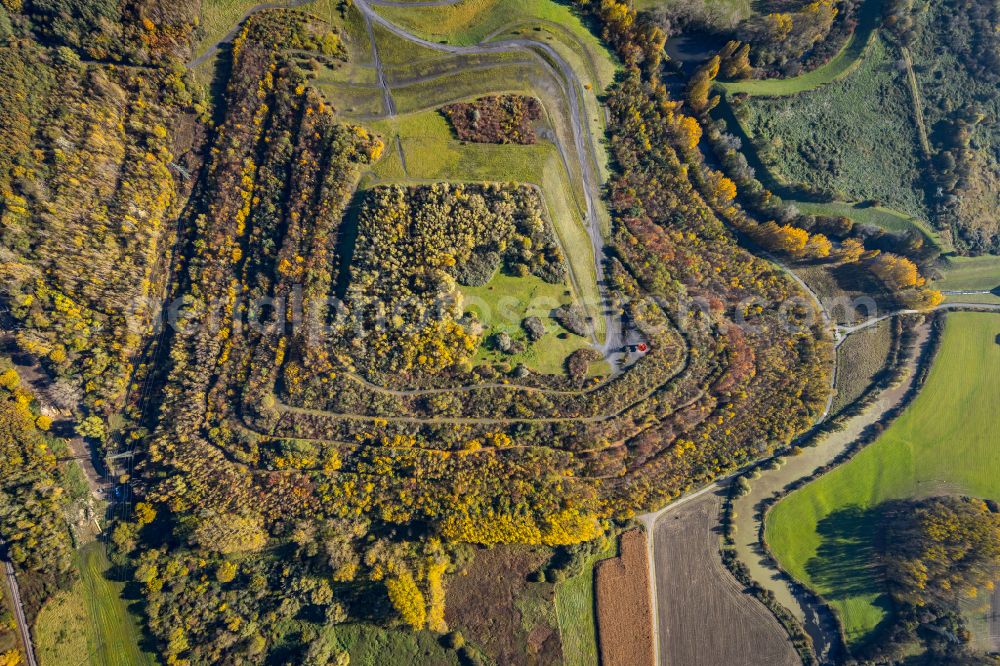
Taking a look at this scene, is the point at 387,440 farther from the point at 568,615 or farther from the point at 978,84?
the point at 978,84

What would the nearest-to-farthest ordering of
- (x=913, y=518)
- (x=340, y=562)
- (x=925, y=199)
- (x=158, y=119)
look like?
1. (x=340, y=562)
2. (x=158, y=119)
3. (x=913, y=518)
4. (x=925, y=199)

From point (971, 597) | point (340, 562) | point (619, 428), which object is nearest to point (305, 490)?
point (340, 562)

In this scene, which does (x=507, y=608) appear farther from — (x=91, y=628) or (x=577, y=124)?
(x=577, y=124)

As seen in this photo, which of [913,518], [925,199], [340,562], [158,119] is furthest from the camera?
[925,199]

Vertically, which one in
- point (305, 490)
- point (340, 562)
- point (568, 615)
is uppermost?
point (305, 490)

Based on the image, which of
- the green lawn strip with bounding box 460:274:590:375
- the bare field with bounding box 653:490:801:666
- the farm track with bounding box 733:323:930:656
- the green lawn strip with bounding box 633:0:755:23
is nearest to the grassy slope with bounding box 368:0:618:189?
the green lawn strip with bounding box 633:0:755:23

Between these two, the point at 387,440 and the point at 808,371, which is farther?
the point at 808,371

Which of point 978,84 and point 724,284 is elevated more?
point 978,84

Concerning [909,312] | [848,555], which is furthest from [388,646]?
[909,312]
